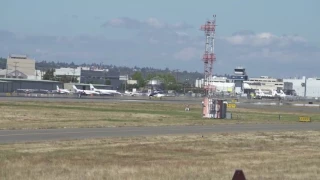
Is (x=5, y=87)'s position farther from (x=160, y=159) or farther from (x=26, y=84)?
(x=160, y=159)

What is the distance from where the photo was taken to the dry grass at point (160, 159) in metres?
18.8

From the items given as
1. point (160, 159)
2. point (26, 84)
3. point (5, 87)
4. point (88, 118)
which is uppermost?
point (26, 84)

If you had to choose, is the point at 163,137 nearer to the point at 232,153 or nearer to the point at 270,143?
the point at 270,143

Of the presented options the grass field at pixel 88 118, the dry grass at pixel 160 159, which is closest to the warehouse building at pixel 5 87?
the grass field at pixel 88 118

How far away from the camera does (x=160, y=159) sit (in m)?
24.1

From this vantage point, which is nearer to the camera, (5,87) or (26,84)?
(5,87)

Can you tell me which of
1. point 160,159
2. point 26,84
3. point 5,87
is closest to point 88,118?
point 160,159

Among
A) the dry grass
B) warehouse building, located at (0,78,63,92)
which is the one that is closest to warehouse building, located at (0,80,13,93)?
warehouse building, located at (0,78,63,92)

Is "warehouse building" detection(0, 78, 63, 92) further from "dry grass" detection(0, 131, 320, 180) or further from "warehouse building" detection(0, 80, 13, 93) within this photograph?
"dry grass" detection(0, 131, 320, 180)

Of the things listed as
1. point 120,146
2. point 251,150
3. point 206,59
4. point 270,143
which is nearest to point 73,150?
point 120,146

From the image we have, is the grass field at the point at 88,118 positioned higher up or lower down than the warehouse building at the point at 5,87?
lower down

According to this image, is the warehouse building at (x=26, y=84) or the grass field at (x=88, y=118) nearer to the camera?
the grass field at (x=88, y=118)

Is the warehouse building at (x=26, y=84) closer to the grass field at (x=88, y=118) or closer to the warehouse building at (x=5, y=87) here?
the warehouse building at (x=5, y=87)

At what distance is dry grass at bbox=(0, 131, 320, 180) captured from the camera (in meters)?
18.8
